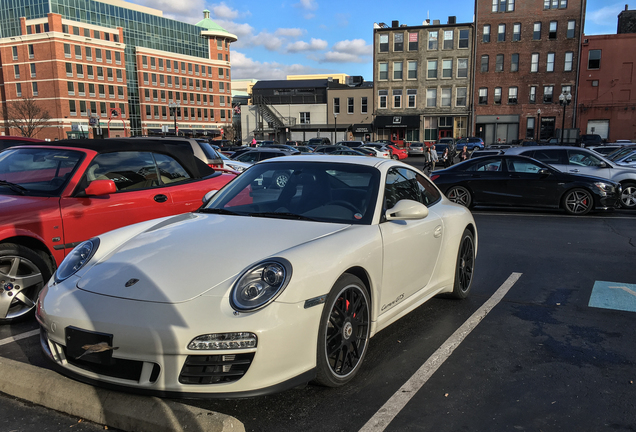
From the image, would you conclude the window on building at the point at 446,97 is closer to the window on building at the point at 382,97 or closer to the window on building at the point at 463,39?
the window on building at the point at 463,39

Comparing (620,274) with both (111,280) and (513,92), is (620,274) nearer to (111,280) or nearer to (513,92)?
(111,280)

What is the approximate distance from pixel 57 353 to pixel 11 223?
6.16ft

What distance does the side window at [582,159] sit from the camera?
43.1ft

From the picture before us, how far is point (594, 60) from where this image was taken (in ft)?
167

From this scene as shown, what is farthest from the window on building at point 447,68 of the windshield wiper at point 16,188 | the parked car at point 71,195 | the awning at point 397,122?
the windshield wiper at point 16,188

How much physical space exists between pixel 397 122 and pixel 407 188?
55.8 m

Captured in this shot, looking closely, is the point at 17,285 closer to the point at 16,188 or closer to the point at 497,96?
the point at 16,188

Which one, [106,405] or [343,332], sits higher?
[343,332]

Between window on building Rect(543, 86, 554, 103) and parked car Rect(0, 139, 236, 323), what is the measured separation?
54.3 meters

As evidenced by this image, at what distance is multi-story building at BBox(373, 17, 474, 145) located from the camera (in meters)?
55.3

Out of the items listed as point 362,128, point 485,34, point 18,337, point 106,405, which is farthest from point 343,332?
point 362,128

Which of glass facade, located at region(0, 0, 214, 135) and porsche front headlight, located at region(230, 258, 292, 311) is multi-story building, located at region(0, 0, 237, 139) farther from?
porsche front headlight, located at region(230, 258, 292, 311)

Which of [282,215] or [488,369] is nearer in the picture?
[488,369]

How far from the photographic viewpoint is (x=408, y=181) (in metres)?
4.69
